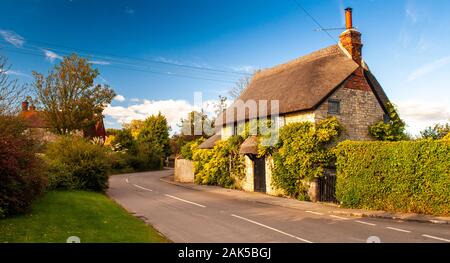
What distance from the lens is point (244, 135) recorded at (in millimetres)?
26516

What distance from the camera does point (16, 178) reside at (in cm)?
1205

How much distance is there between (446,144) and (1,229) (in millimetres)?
16099

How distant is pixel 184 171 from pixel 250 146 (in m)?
12.2

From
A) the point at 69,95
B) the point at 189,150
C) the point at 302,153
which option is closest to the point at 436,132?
the point at 302,153

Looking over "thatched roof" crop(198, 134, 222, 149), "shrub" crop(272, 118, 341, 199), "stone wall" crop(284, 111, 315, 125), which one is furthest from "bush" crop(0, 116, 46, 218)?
"thatched roof" crop(198, 134, 222, 149)

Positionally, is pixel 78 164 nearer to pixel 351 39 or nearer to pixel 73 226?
pixel 73 226

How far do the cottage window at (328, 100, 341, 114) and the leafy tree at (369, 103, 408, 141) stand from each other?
119 inches

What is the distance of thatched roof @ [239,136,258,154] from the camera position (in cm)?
2395

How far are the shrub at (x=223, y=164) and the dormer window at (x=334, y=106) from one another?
7.41 metres

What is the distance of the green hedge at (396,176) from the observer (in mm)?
14344

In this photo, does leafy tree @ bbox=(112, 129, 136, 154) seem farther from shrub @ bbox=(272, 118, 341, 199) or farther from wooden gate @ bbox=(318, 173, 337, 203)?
wooden gate @ bbox=(318, 173, 337, 203)

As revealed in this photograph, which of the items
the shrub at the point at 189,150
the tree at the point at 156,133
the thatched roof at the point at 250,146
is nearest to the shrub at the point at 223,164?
the thatched roof at the point at 250,146

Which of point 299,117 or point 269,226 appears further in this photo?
point 299,117

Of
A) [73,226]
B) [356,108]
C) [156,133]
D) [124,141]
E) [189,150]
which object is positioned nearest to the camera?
[73,226]
